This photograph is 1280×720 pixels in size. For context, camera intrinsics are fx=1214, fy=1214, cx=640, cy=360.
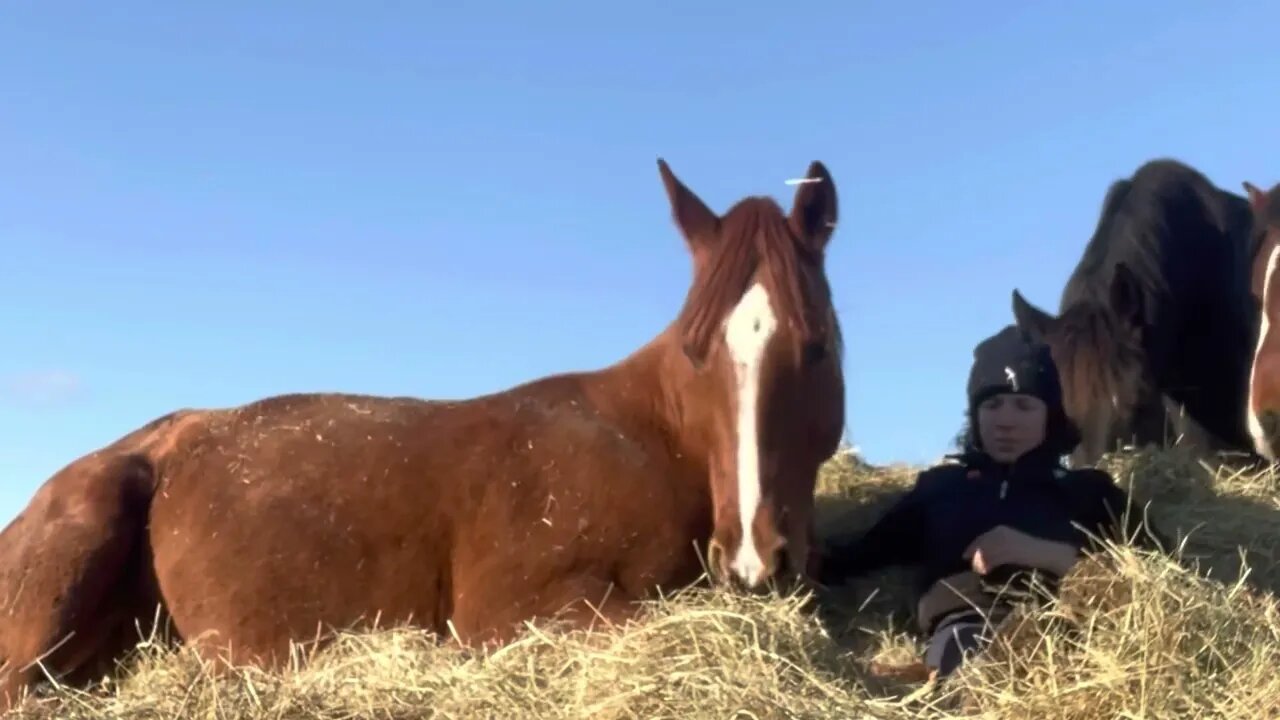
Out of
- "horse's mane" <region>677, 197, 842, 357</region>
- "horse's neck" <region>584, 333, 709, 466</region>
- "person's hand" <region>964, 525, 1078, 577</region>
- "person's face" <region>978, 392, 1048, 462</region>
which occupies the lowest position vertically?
"person's hand" <region>964, 525, 1078, 577</region>

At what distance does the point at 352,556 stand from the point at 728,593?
5.54 ft

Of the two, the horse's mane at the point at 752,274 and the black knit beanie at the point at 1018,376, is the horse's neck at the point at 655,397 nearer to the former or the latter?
the horse's mane at the point at 752,274

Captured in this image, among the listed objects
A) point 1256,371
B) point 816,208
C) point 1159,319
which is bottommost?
point 1256,371

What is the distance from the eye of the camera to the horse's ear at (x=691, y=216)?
15.4 feet

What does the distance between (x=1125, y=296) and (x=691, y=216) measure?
340 centimetres

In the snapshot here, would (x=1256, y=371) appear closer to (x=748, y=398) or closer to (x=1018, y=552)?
(x=1018, y=552)

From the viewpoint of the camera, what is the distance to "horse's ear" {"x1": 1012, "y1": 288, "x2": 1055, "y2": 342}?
21.5ft

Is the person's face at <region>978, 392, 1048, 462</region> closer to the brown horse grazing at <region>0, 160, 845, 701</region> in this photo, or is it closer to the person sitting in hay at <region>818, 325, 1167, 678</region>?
the person sitting in hay at <region>818, 325, 1167, 678</region>

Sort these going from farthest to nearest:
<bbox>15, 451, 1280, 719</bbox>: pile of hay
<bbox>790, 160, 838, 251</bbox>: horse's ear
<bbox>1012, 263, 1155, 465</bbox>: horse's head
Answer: <bbox>1012, 263, 1155, 465</bbox>: horse's head → <bbox>790, 160, 838, 251</bbox>: horse's ear → <bbox>15, 451, 1280, 719</bbox>: pile of hay

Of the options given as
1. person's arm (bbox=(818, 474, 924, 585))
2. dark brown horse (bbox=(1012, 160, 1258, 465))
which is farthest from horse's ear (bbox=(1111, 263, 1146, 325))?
person's arm (bbox=(818, 474, 924, 585))

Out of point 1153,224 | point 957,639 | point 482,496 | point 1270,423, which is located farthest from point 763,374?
point 1153,224

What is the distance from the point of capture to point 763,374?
4.12 m

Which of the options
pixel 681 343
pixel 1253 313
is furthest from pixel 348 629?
pixel 1253 313

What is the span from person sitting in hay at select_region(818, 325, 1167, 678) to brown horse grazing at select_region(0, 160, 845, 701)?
25.4 inches
